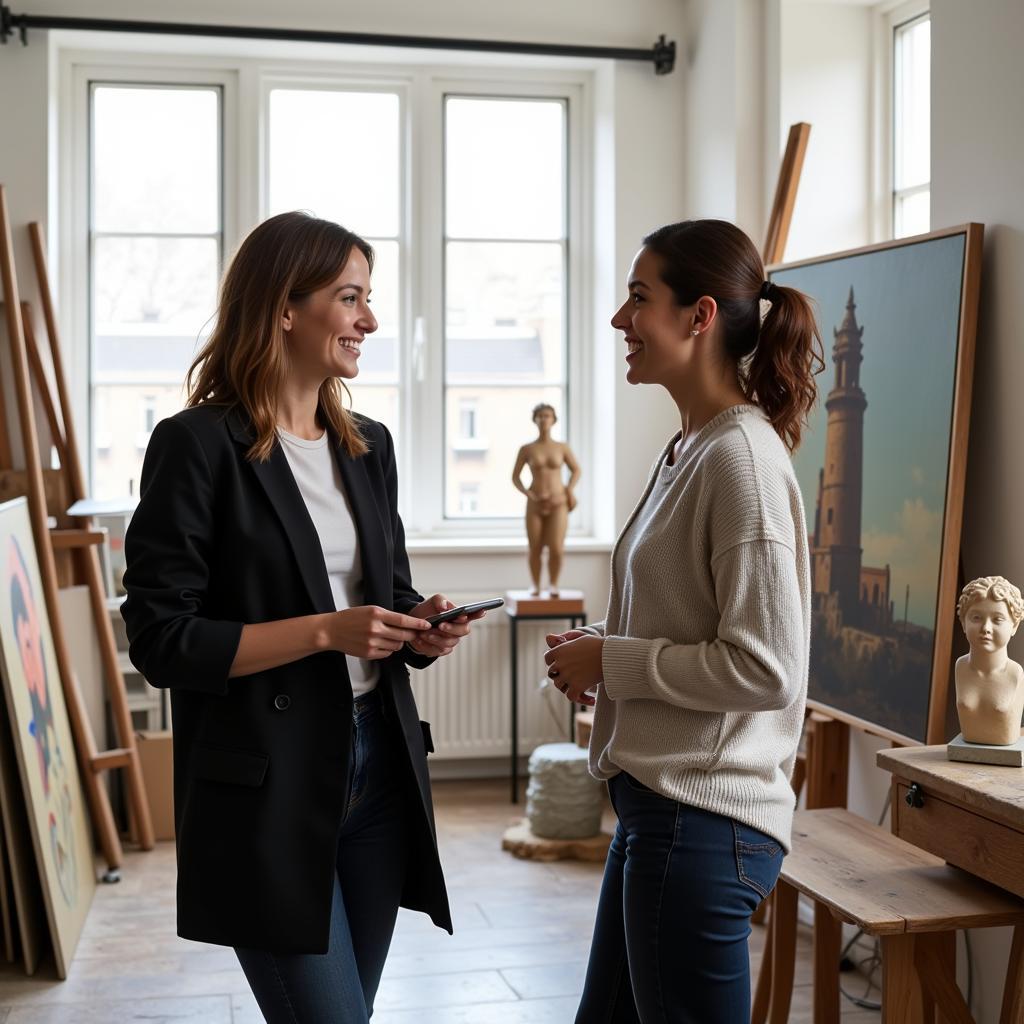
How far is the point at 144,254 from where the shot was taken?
4793 millimetres

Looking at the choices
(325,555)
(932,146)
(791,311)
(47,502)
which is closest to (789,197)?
(932,146)

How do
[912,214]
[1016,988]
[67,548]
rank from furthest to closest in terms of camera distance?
[67,548] < [912,214] < [1016,988]

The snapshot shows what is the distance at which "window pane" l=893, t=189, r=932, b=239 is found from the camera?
11.9ft

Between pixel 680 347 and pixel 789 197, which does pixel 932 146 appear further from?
pixel 680 347

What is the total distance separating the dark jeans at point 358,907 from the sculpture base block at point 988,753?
39.5 inches


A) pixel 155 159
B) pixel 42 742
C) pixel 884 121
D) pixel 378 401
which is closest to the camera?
pixel 42 742

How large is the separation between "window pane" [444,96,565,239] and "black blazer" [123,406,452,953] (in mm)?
3596

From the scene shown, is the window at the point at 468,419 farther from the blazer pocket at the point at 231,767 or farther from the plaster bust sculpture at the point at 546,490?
the blazer pocket at the point at 231,767

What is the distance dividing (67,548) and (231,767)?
2901 millimetres

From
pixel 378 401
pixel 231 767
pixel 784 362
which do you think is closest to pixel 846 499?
pixel 784 362

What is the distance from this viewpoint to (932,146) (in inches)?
108

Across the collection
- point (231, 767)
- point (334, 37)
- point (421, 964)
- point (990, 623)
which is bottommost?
point (421, 964)

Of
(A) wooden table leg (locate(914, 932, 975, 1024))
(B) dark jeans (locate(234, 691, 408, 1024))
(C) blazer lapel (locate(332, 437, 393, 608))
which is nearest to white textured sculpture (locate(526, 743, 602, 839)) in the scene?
(A) wooden table leg (locate(914, 932, 975, 1024))

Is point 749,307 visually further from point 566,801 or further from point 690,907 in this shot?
point 566,801
